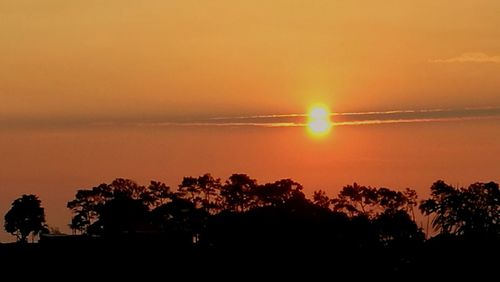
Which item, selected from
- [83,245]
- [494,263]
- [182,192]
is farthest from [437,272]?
[182,192]

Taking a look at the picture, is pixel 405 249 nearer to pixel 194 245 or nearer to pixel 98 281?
pixel 194 245

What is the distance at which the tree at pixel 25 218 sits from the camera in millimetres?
110438

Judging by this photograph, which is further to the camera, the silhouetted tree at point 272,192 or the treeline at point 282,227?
the silhouetted tree at point 272,192

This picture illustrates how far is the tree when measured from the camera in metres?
110

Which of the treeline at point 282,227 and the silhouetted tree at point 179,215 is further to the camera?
the silhouetted tree at point 179,215

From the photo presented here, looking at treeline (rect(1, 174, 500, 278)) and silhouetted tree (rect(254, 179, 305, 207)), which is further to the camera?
silhouetted tree (rect(254, 179, 305, 207))

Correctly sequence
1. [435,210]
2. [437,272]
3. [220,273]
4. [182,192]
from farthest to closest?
[182,192] → [220,273] → [437,272] → [435,210]

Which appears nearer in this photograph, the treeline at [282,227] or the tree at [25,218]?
the treeline at [282,227]

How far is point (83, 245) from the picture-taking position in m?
69.1

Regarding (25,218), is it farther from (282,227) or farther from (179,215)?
(282,227)

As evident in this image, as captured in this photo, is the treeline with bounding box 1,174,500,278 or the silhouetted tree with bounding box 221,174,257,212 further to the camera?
the silhouetted tree with bounding box 221,174,257,212

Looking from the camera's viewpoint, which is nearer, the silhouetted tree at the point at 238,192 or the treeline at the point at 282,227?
the treeline at the point at 282,227

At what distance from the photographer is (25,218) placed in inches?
4395

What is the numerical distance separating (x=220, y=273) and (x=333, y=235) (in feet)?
39.3
